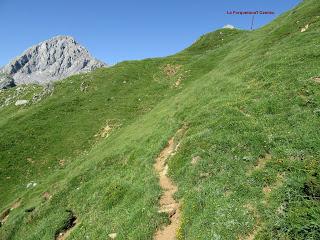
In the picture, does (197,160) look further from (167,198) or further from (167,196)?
(167,198)

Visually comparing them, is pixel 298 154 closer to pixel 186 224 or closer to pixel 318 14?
pixel 186 224

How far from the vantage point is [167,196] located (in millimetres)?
21766

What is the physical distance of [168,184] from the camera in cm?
2312

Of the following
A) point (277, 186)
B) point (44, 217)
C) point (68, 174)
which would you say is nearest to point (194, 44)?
point (68, 174)

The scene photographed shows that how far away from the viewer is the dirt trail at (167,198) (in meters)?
18.9

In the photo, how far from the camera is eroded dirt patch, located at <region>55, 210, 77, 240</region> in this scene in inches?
997

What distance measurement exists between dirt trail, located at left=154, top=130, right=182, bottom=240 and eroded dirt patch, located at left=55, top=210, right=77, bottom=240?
7.14 meters

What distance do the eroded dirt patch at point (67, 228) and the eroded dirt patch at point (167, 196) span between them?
7.14 m

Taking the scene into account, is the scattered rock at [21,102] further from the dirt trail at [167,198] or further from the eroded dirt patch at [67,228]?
the dirt trail at [167,198]

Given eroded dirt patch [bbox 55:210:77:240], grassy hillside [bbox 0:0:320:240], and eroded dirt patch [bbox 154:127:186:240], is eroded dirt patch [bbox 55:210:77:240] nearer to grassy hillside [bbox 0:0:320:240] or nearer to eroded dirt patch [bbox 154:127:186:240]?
grassy hillside [bbox 0:0:320:240]

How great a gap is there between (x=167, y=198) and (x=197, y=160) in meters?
3.14

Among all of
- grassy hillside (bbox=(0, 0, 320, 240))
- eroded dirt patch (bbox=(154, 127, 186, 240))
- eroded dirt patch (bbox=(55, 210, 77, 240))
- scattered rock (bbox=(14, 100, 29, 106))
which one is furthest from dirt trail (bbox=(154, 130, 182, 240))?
scattered rock (bbox=(14, 100, 29, 106))

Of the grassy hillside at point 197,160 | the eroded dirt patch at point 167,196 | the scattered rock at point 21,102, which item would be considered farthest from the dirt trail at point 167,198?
the scattered rock at point 21,102

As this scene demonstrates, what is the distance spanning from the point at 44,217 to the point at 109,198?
749 cm
